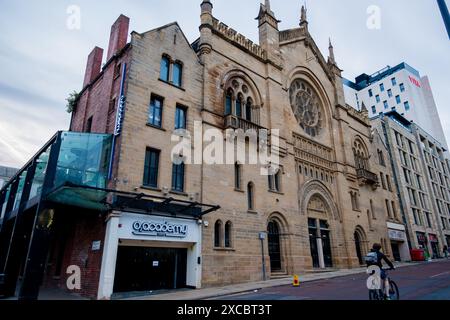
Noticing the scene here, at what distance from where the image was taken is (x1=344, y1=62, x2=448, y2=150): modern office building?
69625 mm

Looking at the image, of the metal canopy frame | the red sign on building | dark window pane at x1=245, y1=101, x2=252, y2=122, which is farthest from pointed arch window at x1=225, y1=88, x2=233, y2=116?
the red sign on building

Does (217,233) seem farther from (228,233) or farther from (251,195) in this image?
(251,195)

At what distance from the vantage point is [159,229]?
51.1 ft

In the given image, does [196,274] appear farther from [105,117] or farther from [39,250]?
[105,117]

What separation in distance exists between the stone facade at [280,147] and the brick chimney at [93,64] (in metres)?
0.36

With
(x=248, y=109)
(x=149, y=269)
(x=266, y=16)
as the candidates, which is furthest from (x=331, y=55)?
(x=149, y=269)

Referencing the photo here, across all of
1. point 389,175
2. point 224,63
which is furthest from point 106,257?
point 389,175

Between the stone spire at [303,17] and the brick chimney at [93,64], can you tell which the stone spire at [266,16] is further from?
the brick chimney at [93,64]

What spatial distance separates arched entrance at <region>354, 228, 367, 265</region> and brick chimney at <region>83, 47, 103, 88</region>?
28.7 meters

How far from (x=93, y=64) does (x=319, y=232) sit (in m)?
23.9

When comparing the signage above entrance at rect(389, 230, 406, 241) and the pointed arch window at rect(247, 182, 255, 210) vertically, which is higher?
the pointed arch window at rect(247, 182, 255, 210)

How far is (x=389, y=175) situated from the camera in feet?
135

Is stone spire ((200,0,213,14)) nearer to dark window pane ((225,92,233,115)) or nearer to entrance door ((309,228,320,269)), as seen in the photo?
dark window pane ((225,92,233,115))

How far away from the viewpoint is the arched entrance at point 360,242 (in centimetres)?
3049
